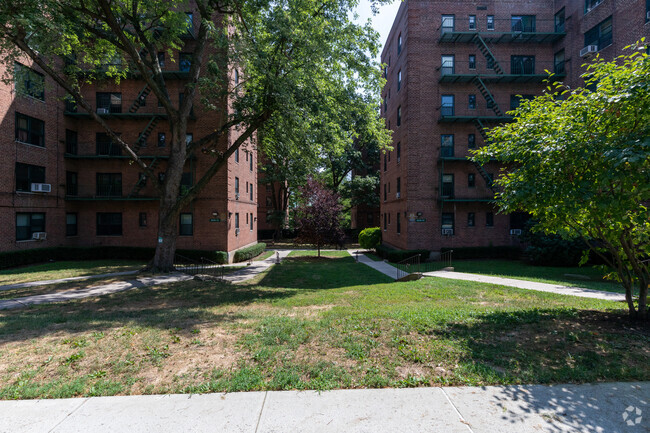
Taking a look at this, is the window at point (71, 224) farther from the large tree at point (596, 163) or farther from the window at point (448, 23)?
the window at point (448, 23)

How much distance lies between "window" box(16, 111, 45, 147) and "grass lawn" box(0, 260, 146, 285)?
734 centimetres

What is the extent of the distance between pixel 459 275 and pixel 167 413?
14050mm

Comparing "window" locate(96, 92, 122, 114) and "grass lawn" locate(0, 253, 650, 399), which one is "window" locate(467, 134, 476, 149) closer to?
"grass lawn" locate(0, 253, 650, 399)

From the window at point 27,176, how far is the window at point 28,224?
1500mm

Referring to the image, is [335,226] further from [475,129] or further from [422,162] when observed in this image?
[475,129]

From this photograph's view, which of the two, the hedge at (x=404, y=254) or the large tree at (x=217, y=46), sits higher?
the large tree at (x=217, y=46)

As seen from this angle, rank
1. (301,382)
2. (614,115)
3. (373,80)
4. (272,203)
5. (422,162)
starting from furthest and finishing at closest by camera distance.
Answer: (272,203)
(422,162)
(373,80)
(614,115)
(301,382)

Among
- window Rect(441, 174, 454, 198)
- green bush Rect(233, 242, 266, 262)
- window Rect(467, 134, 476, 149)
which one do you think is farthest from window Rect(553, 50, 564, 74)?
green bush Rect(233, 242, 266, 262)

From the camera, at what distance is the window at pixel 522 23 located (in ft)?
71.0

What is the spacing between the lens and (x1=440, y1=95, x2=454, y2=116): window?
2153cm

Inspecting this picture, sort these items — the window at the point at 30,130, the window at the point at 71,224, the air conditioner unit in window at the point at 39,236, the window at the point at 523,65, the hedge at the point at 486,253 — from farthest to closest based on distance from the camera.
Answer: the window at the point at 523,65 < the hedge at the point at 486,253 < the window at the point at 71,224 < the air conditioner unit in window at the point at 39,236 < the window at the point at 30,130

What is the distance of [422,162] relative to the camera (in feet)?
69.7

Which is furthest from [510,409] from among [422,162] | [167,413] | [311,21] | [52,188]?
[52,188]

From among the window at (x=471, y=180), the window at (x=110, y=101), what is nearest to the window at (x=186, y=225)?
the window at (x=110, y=101)
